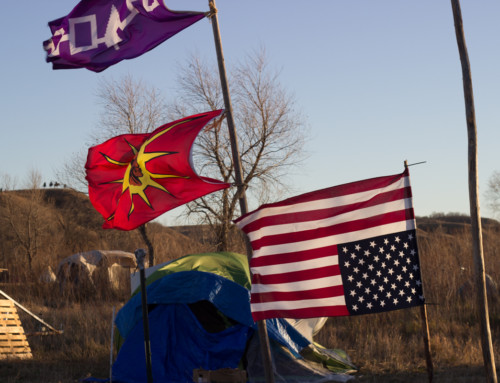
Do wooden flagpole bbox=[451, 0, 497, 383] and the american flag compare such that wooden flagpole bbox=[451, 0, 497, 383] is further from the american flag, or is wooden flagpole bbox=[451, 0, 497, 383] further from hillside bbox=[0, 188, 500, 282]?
hillside bbox=[0, 188, 500, 282]

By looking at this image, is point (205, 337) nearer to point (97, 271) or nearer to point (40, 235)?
point (97, 271)

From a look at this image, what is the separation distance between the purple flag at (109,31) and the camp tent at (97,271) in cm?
2105

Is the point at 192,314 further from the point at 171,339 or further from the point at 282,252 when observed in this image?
the point at 282,252

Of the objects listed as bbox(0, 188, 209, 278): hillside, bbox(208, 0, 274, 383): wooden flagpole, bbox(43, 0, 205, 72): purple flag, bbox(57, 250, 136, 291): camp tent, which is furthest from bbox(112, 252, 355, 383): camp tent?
bbox(0, 188, 209, 278): hillside

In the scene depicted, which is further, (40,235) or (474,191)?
(40,235)

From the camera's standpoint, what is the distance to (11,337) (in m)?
16.3

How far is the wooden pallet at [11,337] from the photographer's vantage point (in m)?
15.9

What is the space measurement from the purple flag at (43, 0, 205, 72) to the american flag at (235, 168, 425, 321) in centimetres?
268

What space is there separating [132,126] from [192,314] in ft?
76.5

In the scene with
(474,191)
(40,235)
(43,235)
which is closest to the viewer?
(474,191)

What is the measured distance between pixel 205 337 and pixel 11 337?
5.99 metres

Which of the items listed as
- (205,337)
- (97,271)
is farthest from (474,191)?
(97,271)

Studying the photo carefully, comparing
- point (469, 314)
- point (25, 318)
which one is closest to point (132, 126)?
point (25, 318)

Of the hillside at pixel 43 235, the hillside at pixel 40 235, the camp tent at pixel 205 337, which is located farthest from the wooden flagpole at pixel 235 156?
the hillside at pixel 40 235
